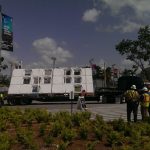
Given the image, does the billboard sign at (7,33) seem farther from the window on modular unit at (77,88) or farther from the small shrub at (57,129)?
the window on modular unit at (77,88)

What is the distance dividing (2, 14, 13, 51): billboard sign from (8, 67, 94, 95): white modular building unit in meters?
29.6

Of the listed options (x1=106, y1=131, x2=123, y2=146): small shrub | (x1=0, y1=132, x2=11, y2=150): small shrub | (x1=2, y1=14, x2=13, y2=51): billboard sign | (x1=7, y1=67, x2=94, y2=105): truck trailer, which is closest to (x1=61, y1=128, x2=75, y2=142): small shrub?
(x1=106, y1=131, x2=123, y2=146): small shrub

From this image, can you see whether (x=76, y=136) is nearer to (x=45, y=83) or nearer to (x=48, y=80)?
(x=48, y=80)

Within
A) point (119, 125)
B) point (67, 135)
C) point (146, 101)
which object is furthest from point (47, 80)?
point (67, 135)

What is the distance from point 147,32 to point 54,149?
54640 millimetres

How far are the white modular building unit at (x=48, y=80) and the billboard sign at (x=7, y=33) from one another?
29590 millimetres

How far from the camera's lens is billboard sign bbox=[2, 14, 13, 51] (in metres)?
11.9

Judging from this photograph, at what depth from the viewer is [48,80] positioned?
42.5 m

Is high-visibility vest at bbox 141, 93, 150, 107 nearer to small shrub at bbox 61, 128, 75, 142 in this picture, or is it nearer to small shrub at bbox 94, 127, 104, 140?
small shrub at bbox 94, 127, 104, 140

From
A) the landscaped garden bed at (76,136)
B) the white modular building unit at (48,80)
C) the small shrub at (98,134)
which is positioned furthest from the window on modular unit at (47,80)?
the small shrub at (98,134)

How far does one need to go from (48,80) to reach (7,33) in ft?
100

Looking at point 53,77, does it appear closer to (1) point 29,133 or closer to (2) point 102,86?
(2) point 102,86

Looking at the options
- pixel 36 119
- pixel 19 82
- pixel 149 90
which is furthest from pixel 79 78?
pixel 36 119

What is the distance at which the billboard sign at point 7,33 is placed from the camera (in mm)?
11916
